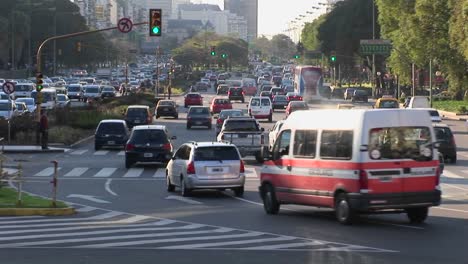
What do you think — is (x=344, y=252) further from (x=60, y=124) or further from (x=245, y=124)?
(x=60, y=124)

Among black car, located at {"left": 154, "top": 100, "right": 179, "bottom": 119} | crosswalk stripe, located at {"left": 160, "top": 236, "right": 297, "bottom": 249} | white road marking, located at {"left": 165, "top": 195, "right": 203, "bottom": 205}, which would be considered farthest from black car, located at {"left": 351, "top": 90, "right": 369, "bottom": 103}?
crosswalk stripe, located at {"left": 160, "top": 236, "right": 297, "bottom": 249}

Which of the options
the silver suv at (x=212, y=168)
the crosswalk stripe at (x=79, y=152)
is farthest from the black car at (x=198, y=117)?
the silver suv at (x=212, y=168)

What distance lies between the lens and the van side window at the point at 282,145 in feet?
79.0

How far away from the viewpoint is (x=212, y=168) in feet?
96.0

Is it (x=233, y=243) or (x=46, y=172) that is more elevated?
(x=233, y=243)

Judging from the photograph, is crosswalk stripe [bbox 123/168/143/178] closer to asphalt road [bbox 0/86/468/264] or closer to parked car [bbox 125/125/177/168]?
parked car [bbox 125/125/177/168]

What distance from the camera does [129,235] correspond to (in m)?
20.2

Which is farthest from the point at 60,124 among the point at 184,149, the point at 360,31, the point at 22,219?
the point at 360,31

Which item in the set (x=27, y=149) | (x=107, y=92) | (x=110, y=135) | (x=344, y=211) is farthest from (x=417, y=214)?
(x=107, y=92)

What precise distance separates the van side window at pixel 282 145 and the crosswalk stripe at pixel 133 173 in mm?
13710

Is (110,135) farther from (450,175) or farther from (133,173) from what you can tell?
(450,175)

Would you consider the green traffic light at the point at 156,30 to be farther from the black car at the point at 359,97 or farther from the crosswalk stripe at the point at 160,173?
the black car at the point at 359,97

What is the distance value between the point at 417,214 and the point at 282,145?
3.77 meters

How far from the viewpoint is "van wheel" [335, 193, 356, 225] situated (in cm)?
2136
